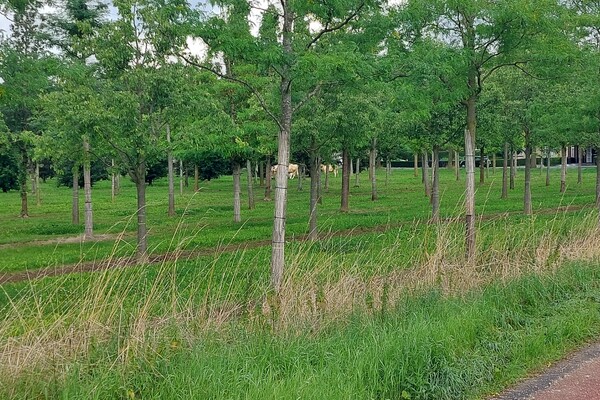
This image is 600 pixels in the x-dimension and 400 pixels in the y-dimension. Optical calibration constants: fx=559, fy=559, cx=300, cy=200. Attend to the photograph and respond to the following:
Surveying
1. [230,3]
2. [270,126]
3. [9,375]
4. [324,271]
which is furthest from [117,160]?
[9,375]

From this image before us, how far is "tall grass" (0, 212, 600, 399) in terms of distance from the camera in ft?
13.6

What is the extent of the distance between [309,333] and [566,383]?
226 centimetres

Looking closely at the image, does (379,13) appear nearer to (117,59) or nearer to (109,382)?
(109,382)

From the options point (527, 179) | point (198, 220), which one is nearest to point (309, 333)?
point (198, 220)

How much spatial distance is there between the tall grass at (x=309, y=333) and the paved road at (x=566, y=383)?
191 millimetres

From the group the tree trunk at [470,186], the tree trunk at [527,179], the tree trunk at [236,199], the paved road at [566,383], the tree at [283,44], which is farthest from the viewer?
the tree trunk at [236,199]

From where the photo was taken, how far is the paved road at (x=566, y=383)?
4488mm

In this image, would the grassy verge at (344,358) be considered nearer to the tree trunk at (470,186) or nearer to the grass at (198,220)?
the tree trunk at (470,186)

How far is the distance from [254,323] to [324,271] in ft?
4.47

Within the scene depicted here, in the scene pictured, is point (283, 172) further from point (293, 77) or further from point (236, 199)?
point (236, 199)

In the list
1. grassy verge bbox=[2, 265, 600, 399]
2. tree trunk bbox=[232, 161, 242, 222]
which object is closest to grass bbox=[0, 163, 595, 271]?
tree trunk bbox=[232, 161, 242, 222]

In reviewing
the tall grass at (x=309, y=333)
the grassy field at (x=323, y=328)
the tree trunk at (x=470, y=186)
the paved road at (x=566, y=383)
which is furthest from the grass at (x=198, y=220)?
the paved road at (x=566, y=383)

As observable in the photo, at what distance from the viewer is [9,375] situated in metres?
4.01

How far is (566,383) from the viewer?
4.74 m
